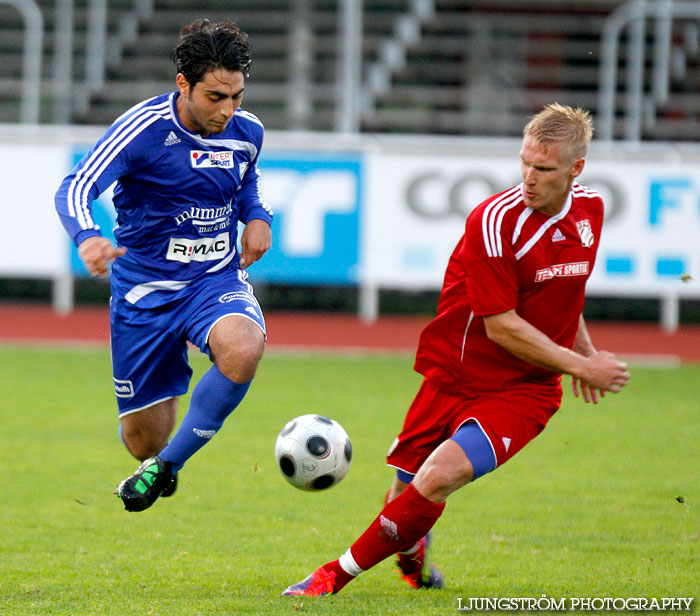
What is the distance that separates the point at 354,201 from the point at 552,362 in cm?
1017

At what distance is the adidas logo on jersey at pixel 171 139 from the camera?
4953 mm

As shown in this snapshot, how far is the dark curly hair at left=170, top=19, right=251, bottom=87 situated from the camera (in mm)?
4738

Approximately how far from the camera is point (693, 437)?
335 inches

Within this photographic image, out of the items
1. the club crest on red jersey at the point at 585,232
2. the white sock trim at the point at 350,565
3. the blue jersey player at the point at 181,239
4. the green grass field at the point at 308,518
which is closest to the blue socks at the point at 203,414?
the blue jersey player at the point at 181,239

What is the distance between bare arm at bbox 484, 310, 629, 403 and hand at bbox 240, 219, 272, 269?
48.7 inches

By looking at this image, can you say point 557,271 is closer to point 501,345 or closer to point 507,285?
point 507,285

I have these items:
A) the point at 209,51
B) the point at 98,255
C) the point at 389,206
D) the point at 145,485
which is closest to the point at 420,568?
the point at 145,485

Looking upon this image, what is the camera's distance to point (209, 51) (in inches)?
186

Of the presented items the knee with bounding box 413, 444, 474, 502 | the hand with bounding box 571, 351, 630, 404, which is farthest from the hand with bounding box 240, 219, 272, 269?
the hand with bounding box 571, 351, 630, 404

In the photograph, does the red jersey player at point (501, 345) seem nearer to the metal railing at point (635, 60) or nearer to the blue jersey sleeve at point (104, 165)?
the blue jersey sleeve at point (104, 165)

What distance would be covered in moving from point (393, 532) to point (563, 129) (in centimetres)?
170

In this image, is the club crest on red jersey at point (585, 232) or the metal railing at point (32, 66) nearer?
the club crest on red jersey at point (585, 232)

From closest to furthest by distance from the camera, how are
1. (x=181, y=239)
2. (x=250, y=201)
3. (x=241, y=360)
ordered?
(x=241, y=360) → (x=181, y=239) → (x=250, y=201)

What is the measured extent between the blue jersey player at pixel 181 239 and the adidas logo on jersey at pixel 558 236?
4.18ft
